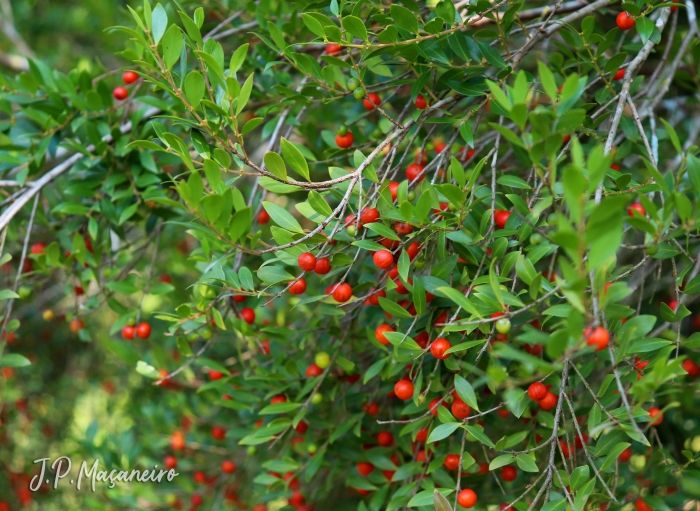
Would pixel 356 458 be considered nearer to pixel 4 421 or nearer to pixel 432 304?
pixel 432 304

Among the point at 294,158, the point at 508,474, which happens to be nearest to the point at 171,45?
the point at 294,158

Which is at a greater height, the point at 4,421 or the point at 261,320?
the point at 261,320

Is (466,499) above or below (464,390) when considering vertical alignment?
below

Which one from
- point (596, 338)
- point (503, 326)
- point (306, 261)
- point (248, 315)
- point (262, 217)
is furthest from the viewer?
point (262, 217)

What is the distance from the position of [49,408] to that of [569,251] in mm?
4004

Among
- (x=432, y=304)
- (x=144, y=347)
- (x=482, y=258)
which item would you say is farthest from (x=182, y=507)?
(x=482, y=258)

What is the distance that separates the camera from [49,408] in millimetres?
3871

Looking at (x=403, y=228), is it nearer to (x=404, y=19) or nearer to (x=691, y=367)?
(x=404, y=19)

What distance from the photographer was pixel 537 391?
116 centimetres

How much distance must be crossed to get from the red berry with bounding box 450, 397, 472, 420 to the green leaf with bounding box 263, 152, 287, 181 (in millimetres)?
579

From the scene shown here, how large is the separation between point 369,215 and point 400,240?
0.27ft

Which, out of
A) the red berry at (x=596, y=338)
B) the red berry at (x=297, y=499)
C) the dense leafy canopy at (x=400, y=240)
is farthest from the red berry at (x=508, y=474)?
the red berry at (x=596, y=338)

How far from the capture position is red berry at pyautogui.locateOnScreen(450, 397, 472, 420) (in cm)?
121

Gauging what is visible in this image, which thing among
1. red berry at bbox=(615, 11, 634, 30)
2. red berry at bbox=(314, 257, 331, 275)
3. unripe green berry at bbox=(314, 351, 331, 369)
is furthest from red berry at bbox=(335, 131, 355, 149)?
red berry at bbox=(615, 11, 634, 30)
